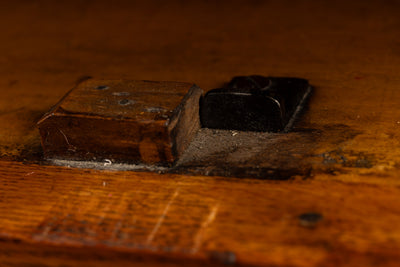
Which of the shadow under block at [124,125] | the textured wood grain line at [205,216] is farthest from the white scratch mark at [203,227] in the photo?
the shadow under block at [124,125]

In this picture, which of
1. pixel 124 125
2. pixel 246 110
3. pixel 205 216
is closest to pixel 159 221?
pixel 205 216

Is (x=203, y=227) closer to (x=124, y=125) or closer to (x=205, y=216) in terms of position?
(x=205, y=216)

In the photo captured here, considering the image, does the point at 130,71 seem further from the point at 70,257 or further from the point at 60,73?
the point at 70,257

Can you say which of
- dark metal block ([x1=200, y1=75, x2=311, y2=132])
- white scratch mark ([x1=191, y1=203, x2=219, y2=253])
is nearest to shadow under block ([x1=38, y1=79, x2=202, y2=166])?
dark metal block ([x1=200, y1=75, x2=311, y2=132])

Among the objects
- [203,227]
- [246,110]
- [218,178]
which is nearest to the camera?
[203,227]

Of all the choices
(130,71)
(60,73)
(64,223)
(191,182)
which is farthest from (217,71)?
(64,223)

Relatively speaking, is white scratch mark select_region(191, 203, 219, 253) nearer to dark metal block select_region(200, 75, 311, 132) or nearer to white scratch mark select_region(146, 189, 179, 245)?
white scratch mark select_region(146, 189, 179, 245)
